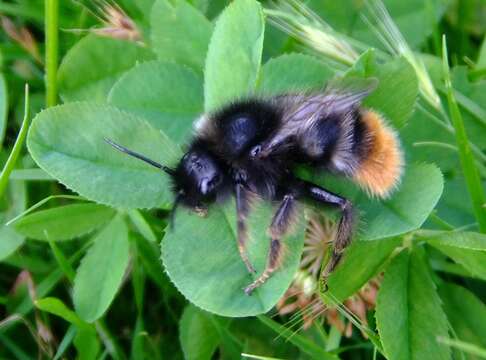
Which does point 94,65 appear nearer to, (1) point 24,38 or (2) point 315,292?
(1) point 24,38

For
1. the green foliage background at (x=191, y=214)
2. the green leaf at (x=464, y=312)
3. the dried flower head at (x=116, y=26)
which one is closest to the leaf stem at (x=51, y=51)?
the green foliage background at (x=191, y=214)

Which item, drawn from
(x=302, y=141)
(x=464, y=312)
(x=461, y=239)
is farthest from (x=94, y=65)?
(x=464, y=312)

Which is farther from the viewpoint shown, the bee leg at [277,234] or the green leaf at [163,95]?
the green leaf at [163,95]

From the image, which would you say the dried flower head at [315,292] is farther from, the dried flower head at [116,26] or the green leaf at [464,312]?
the dried flower head at [116,26]

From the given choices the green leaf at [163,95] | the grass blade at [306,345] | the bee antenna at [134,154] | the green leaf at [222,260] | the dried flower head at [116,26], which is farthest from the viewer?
the dried flower head at [116,26]

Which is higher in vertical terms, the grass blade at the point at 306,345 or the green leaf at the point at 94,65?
the green leaf at the point at 94,65

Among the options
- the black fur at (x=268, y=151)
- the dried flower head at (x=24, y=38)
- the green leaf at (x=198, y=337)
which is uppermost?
the black fur at (x=268, y=151)

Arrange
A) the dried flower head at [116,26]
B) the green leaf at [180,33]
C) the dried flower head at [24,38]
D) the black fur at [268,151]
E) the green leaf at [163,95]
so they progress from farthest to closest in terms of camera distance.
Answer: the dried flower head at [24,38] < the dried flower head at [116,26] < the green leaf at [180,33] < the green leaf at [163,95] < the black fur at [268,151]
